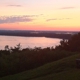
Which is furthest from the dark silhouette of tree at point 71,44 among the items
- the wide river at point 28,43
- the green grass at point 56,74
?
the green grass at point 56,74

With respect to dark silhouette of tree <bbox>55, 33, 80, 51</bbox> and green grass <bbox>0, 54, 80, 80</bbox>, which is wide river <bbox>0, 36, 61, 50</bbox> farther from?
green grass <bbox>0, 54, 80, 80</bbox>

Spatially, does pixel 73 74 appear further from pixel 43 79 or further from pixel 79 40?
pixel 79 40

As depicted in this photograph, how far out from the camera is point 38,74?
14.4 meters

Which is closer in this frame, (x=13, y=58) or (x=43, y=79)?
(x=43, y=79)

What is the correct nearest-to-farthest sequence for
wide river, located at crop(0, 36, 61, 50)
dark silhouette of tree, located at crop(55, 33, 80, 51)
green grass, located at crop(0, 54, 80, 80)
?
green grass, located at crop(0, 54, 80, 80) → dark silhouette of tree, located at crop(55, 33, 80, 51) → wide river, located at crop(0, 36, 61, 50)

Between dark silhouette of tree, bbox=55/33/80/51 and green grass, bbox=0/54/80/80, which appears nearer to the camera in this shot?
green grass, bbox=0/54/80/80

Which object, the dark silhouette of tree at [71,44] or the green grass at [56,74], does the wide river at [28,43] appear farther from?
the green grass at [56,74]

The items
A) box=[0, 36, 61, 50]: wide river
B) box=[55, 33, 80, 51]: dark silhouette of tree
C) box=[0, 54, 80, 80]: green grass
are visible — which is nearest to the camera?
box=[0, 54, 80, 80]: green grass

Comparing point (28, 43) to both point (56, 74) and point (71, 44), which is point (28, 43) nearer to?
point (71, 44)

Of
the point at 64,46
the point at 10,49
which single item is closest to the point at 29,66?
the point at 10,49

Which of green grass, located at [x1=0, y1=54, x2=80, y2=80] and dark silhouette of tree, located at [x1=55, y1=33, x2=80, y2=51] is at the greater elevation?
dark silhouette of tree, located at [x1=55, y1=33, x2=80, y2=51]

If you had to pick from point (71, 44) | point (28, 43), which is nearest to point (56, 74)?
point (71, 44)

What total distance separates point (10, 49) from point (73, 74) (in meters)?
13.8

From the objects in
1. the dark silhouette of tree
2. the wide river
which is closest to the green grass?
the wide river
